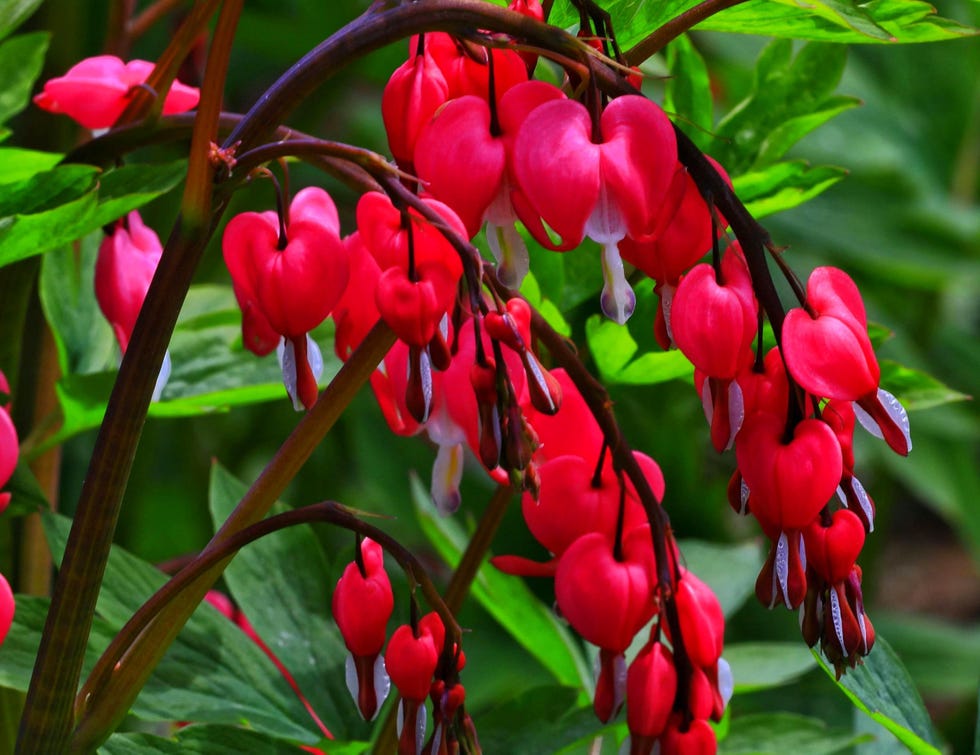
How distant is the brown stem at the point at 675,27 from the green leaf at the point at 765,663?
21.7 inches

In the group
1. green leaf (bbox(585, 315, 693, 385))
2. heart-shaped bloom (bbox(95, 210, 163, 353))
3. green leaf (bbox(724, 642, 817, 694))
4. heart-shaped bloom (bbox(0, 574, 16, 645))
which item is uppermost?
heart-shaped bloom (bbox(95, 210, 163, 353))

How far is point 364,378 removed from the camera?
2.21ft

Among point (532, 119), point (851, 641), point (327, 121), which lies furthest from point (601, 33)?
point (327, 121)

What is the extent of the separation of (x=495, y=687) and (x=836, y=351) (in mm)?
1239

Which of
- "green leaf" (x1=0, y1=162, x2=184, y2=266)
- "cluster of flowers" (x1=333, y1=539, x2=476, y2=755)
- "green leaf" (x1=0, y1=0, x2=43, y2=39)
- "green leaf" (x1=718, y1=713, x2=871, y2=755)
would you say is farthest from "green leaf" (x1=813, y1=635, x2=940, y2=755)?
"green leaf" (x1=0, y1=0, x2=43, y2=39)

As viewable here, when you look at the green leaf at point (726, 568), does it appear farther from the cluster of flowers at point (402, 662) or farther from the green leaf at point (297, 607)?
the cluster of flowers at point (402, 662)

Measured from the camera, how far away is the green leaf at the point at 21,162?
0.89 metres

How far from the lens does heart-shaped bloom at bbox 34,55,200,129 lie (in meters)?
0.81

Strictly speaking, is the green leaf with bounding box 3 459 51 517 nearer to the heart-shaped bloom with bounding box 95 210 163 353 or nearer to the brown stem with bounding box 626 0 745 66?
the heart-shaped bloom with bounding box 95 210 163 353

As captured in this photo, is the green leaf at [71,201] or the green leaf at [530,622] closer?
the green leaf at [71,201]

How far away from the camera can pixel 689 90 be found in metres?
1.00

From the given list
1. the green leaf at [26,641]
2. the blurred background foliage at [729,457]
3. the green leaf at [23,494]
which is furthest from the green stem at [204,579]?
the blurred background foliage at [729,457]

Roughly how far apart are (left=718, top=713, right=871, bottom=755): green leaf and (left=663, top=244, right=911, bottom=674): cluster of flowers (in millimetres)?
419

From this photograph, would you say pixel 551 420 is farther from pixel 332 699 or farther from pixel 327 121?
pixel 327 121
